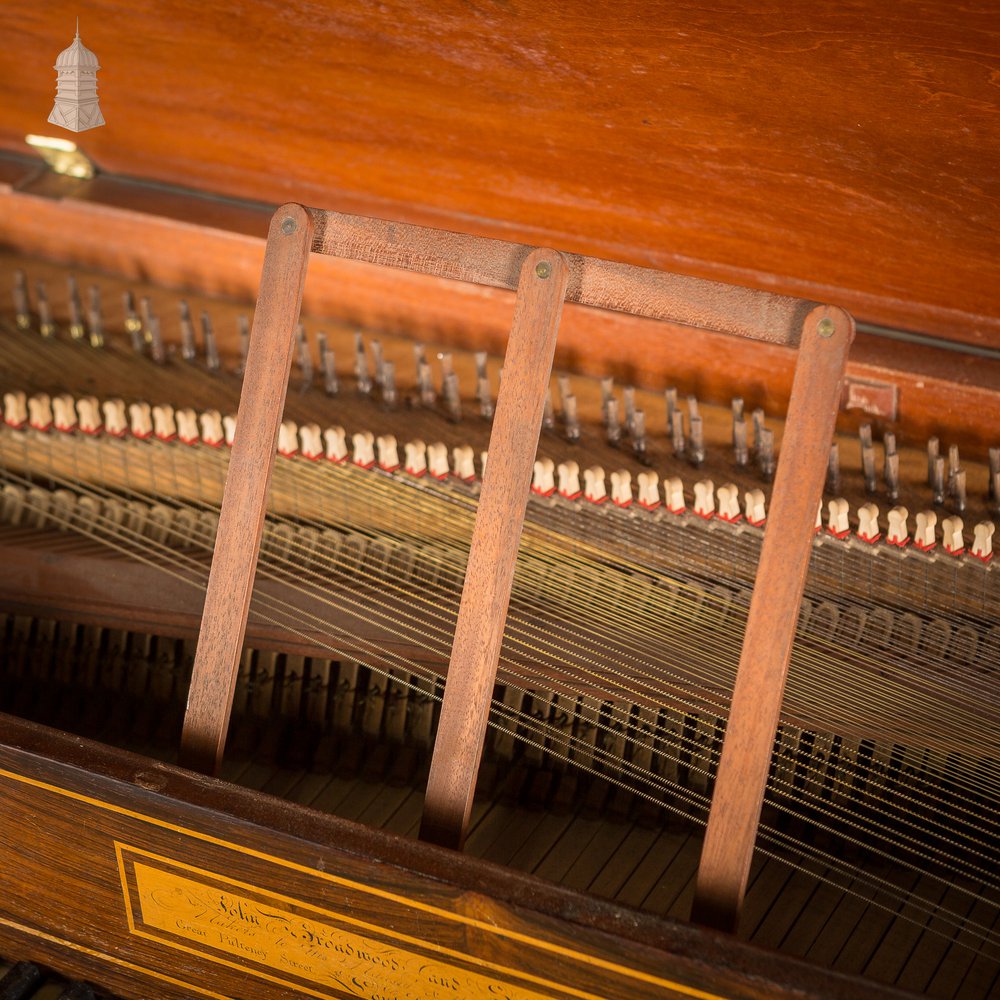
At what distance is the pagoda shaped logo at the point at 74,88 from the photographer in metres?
2.30

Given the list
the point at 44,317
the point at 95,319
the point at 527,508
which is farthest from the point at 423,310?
the point at 44,317

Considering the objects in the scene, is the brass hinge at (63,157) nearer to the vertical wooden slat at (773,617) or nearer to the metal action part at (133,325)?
the metal action part at (133,325)

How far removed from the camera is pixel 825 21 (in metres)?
2.03

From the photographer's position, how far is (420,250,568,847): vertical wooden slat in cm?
193

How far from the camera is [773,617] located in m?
1.83

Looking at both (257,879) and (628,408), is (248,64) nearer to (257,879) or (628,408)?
(628,408)

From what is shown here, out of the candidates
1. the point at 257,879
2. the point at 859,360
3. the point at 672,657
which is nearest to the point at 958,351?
the point at 859,360

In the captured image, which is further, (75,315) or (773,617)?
(75,315)

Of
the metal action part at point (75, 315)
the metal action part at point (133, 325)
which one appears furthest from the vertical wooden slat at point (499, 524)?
the metal action part at point (75, 315)

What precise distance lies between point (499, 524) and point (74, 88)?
1.23 m

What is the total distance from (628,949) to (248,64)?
2039 mm

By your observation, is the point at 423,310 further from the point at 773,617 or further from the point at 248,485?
the point at 773,617

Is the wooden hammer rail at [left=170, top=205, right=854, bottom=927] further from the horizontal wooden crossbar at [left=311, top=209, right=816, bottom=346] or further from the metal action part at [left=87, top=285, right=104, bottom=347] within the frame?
the metal action part at [left=87, top=285, right=104, bottom=347]

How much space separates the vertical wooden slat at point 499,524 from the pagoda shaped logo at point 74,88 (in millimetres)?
1006
